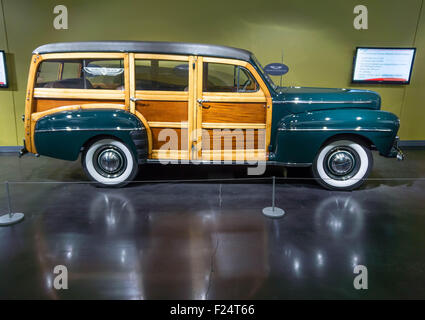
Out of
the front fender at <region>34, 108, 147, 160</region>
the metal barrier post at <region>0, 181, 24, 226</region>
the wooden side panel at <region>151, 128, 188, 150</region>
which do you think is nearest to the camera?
the metal barrier post at <region>0, 181, 24, 226</region>

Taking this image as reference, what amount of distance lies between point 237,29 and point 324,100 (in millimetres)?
2837

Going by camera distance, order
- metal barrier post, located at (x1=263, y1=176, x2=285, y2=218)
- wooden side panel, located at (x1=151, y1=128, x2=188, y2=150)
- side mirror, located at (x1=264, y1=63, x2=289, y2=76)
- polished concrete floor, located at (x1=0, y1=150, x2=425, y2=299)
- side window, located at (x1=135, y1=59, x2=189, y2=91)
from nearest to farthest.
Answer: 1. polished concrete floor, located at (x1=0, y1=150, x2=425, y2=299)
2. metal barrier post, located at (x1=263, y1=176, x2=285, y2=218)
3. side window, located at (x1=135, y1=59, x2=189, y2=91)
4. wooden side panel, located at (x1=151, y1=128, x2=188, y2=150)
5. side mirror, located at (x1=264, y1=63, x2=289, y2=76)

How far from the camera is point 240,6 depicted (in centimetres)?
615

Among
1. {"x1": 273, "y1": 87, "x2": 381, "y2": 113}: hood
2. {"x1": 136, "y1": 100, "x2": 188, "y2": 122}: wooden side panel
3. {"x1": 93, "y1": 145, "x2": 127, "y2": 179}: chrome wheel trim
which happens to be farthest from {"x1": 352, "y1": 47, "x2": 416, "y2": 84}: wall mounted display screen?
{"x1": 93, "y1": 145, "x2": 127, "y2": 179}: chrome wheel trim

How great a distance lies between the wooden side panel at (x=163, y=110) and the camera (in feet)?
13.7

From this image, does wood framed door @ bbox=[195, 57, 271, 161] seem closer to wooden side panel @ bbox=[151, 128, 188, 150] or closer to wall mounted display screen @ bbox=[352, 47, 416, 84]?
wooden side panel @ bbox=[151, 128, 188, 150]

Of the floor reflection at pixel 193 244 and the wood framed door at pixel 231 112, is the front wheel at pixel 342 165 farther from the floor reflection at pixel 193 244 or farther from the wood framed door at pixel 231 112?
the wood framed door at pixel 231 112

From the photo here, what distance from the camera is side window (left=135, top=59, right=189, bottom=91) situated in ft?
13.6

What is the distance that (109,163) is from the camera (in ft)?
14.0

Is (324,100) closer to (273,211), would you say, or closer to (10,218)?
(273,211)

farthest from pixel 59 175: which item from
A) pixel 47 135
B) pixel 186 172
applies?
pixel 186 172

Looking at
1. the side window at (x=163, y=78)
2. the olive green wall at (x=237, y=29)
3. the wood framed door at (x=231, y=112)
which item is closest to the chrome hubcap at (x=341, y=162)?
the wood framed door at (x=231, y=112)

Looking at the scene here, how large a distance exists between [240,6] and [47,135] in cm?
435

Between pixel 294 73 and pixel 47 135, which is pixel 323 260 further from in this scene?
pixel 294 73
